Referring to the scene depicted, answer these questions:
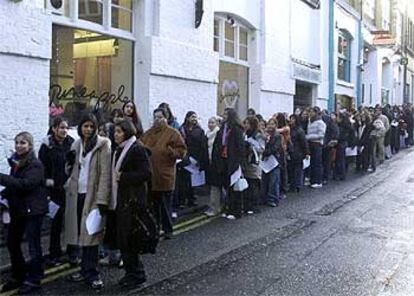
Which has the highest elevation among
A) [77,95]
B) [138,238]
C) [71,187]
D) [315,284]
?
[77,95]

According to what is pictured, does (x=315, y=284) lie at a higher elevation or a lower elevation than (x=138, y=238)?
lower

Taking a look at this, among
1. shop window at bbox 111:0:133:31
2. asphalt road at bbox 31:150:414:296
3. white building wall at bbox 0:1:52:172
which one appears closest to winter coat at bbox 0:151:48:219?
asphalt road at bbox 31:150:414:296

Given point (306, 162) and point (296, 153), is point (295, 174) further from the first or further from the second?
point (306, 162)

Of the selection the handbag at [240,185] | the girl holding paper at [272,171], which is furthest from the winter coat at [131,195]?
the girl holding paper at [272,171]

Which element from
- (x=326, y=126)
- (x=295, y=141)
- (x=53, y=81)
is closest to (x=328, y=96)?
(x=326, y=126)

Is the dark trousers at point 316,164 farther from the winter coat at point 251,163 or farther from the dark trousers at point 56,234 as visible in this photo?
the dark trousers at point 56,234

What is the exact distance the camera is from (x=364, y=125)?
59.6 ft

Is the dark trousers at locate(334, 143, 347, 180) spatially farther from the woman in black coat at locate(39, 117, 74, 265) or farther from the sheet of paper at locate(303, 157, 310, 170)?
the woman in black coat at locate(39, 117, 74, 265)

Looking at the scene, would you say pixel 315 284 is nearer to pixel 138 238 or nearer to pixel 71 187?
pixel 138 238

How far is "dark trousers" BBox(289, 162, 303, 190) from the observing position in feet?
44.7

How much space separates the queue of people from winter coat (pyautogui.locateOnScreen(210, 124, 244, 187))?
16 millimetres

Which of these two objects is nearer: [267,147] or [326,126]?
[267,147]

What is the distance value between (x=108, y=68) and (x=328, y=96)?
12947 mm

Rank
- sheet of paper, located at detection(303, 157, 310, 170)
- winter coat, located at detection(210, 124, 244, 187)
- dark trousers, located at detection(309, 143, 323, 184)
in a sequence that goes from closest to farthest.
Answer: winter coat, located at detection(210, 124, 244, 187) < sheet of paper, located at detection(303, 157, 310, 170) < dark trousers, located at detection(309, 143, 323, 184)
